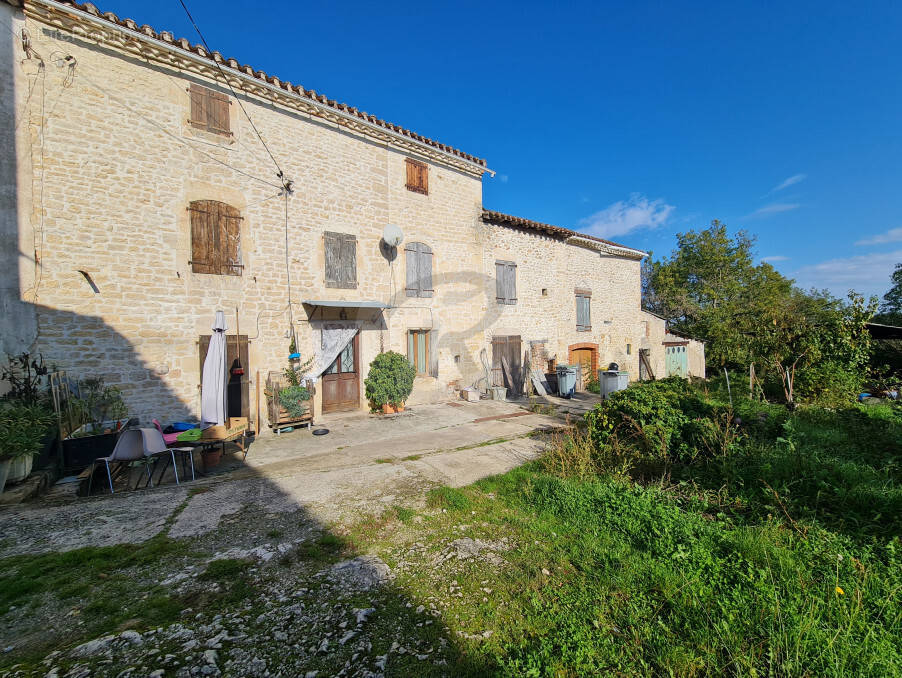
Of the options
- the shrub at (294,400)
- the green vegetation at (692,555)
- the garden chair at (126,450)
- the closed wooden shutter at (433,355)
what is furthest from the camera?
the closed wooden shutter at (433,355)

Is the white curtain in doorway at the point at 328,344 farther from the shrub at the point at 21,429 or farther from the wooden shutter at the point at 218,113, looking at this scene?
the wooden shutter at the point at 218,113

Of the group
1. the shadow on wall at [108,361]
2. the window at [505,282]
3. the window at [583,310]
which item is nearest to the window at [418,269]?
the window at [505,282]

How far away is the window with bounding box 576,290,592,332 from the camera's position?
47.3 ft

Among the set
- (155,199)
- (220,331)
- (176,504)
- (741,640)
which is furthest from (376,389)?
(741,640)

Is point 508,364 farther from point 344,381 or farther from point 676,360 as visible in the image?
point 676,360

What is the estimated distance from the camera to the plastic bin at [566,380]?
12.1m

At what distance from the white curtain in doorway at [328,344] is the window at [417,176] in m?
4.42

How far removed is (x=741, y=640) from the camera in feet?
7.00

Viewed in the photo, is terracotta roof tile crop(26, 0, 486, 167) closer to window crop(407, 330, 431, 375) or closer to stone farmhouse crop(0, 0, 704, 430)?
stone farmhouse crop(0, 0, 704, 430)

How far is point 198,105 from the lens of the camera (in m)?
7.30

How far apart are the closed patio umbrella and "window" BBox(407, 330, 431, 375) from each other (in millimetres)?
5046

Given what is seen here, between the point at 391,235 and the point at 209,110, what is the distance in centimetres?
441

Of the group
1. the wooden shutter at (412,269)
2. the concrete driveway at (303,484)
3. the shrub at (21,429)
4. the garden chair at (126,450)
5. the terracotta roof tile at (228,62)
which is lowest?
the concrete driveway at (303,484)

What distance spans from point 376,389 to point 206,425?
12.8ft
